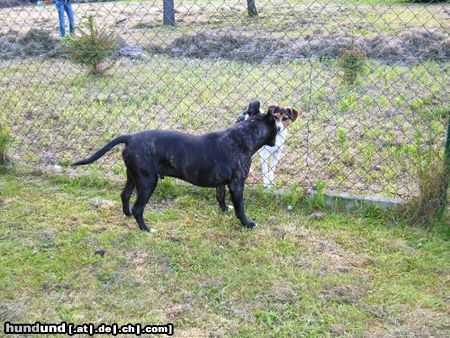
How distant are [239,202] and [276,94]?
372 centimetres

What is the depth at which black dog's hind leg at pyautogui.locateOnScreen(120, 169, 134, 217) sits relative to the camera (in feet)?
14.0

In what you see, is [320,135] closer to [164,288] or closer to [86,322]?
[164,288]

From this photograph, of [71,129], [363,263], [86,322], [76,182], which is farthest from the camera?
[71,129]

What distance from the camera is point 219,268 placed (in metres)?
3.66

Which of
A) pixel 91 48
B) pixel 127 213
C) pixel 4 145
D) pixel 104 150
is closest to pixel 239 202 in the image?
pixel 127 213

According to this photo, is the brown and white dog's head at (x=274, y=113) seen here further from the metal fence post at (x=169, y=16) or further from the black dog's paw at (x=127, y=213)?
the metal fence post at (x=169, y=16)

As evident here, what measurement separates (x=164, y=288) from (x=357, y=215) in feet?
6.18

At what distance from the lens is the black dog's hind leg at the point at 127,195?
427 cm

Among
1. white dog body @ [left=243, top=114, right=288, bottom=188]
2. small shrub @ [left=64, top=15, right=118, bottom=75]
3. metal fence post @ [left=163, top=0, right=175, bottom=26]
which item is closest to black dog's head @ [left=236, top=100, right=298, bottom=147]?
white dog body @ [left=243, top=114, right=288, bottom=188]

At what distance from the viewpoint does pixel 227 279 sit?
352 centimetres

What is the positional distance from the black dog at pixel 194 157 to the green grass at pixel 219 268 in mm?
319

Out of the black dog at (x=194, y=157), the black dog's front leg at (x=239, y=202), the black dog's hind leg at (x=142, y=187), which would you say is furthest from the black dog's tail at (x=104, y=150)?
the black dog's front leg at (x=239, y=202)

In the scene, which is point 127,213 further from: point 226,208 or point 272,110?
point 272,110

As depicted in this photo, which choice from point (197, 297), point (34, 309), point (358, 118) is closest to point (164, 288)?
point (197, 297)
